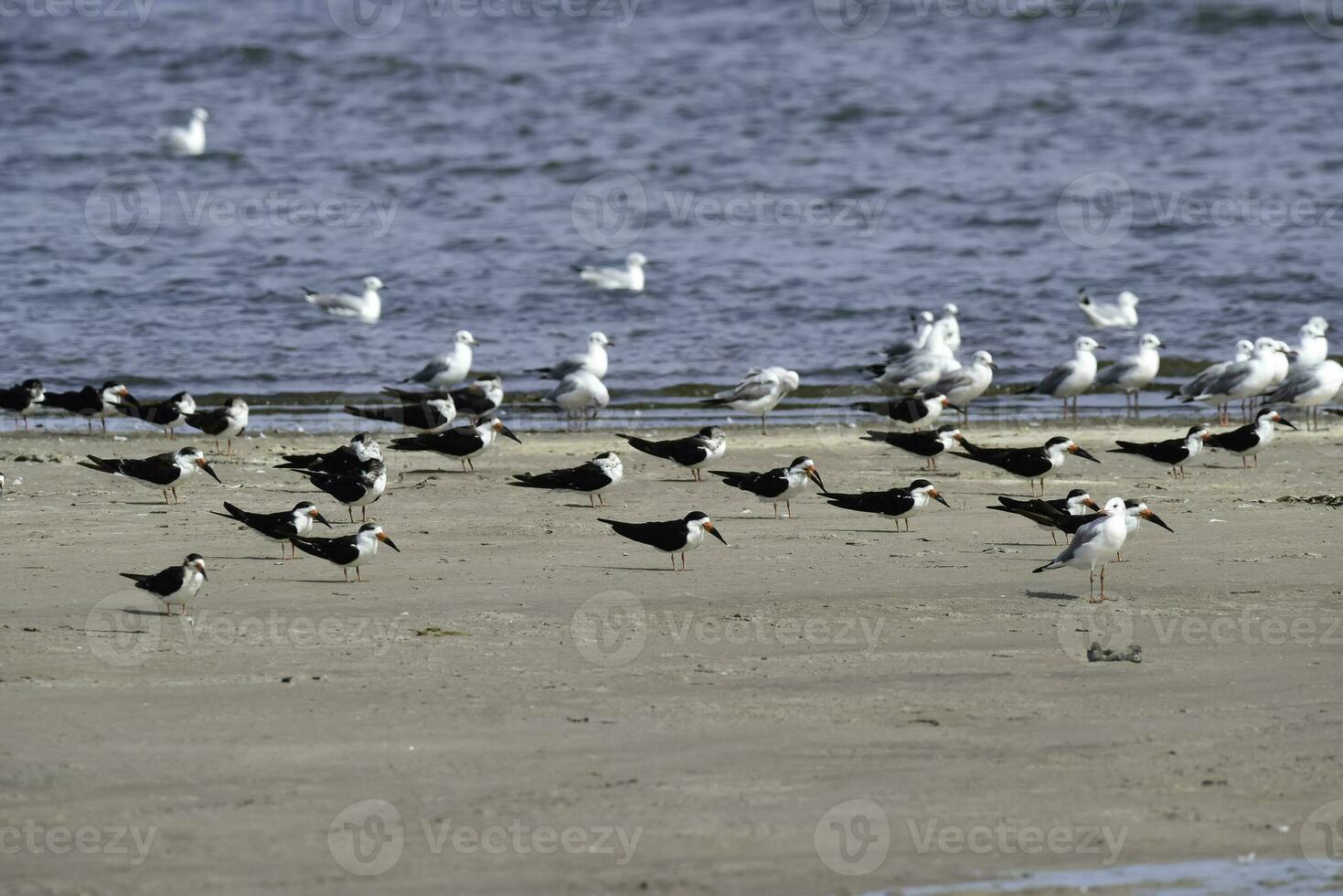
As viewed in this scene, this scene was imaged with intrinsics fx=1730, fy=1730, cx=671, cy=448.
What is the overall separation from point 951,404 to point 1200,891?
11419 millimetres

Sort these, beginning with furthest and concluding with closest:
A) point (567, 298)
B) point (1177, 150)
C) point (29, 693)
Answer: point (1177, 150) < point (567, 298) < point (29, 693)

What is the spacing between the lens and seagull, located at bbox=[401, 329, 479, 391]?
18.1 metres

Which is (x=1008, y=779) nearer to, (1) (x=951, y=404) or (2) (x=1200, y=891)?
(2) (x=1200, y=891)

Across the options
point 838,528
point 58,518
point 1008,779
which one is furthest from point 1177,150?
point 1008,779

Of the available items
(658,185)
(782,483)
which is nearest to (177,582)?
(782,483)

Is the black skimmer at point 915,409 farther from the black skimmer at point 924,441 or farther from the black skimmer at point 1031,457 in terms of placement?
the black skimmer at point 1031,457

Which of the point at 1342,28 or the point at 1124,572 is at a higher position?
the point at 1342,28

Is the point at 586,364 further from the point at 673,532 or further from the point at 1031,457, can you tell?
the point at 673,532

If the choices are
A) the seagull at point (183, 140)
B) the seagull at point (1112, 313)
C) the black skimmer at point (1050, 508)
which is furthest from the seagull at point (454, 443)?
the seagull at point (183, 140)

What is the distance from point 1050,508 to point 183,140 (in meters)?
26.4

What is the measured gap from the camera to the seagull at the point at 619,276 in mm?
22844

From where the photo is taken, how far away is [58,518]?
11.3 metres

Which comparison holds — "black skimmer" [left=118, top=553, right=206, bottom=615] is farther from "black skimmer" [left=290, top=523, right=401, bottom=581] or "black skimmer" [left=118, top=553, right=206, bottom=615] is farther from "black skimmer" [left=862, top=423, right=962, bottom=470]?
"black skimmer" [left=862, top=423, right=962, bottom=470]

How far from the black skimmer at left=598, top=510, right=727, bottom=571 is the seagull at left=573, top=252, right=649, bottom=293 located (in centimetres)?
1260
